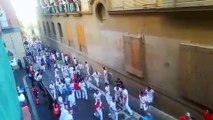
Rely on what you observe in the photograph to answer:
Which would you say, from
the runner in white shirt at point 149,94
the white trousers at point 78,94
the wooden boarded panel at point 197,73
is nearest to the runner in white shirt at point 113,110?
the runner in white shirt at point 149,94

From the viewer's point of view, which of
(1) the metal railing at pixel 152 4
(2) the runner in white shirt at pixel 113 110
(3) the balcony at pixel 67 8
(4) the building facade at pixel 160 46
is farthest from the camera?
(3) the balcony at pixel 67 8

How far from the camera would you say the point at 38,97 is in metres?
16.8

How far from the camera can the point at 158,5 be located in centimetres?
1158

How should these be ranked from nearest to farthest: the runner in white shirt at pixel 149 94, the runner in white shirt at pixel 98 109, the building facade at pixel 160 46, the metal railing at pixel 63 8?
the building facade at pixel 160 46 → the runner in white shirt at pixel 98 109 → the runner in white shirt at pixel 149 94 → the metal railing at pixel 63 8

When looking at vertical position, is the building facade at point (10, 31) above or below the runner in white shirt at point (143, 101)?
above

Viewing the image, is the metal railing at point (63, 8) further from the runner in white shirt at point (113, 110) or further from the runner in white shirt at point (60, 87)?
the runner in white shirt at point (113, 110)

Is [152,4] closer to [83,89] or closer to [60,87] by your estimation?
[83,89]

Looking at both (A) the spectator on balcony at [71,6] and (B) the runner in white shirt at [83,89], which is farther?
(A) the spectator on balcony at [71,6]

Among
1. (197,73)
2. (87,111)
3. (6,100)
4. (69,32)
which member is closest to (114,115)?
(87,111)

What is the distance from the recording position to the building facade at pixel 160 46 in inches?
389

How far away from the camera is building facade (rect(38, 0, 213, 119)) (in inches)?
389

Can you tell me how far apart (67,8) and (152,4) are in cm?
1456

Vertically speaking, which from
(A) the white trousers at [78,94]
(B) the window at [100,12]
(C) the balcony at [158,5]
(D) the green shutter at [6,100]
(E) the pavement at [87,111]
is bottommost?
(E) the pavement at [87,111]

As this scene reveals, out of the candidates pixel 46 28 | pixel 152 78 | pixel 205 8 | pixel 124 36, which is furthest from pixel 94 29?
pixel 46 28
